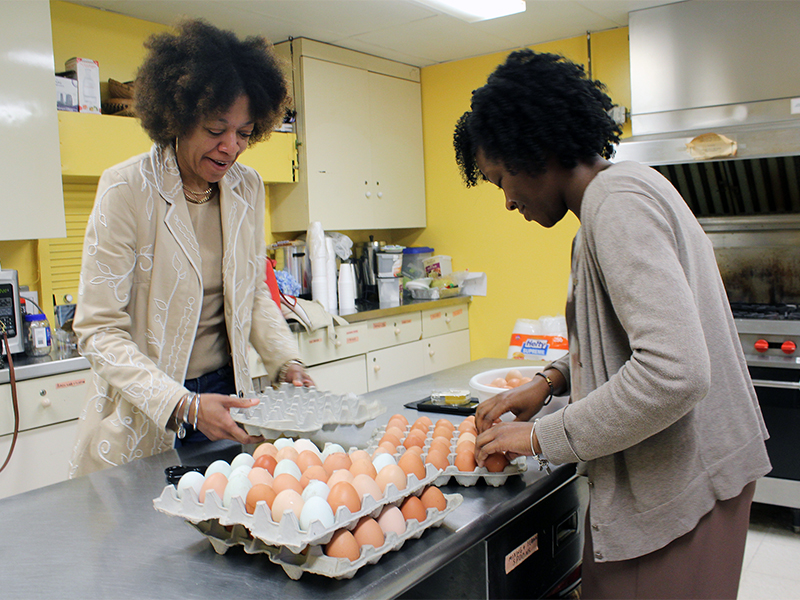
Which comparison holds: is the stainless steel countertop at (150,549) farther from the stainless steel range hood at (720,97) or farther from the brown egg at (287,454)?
the stainless steel range hood at (720,97)

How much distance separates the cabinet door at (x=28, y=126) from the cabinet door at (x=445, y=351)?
2.31 m

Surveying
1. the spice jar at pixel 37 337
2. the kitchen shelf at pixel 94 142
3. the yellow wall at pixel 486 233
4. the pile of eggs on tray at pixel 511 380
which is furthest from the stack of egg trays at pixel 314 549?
the yellow wall at pixel 486 233

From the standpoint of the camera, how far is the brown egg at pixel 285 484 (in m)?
0.95

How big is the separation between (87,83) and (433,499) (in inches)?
108

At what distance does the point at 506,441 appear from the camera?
3.52 feet

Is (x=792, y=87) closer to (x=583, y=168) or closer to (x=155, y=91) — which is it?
(x=583, y=168)

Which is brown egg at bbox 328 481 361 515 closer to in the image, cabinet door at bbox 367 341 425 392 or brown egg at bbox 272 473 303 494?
brown egg at bbox 272 473 303 494

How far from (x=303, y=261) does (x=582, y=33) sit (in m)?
2.22

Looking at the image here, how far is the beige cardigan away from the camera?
1.37 metres

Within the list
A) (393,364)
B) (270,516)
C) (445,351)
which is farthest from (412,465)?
(445,351)

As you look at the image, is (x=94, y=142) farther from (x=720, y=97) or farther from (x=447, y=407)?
(x=720, y=97)

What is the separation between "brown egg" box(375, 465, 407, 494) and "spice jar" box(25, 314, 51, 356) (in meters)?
2.13

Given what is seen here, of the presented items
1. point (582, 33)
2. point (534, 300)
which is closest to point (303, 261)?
point (534, 300)

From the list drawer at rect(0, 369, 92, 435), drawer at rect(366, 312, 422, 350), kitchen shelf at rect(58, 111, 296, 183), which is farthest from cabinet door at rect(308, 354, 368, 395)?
kitchen shelf at rect(58, 111, 296, 183)
